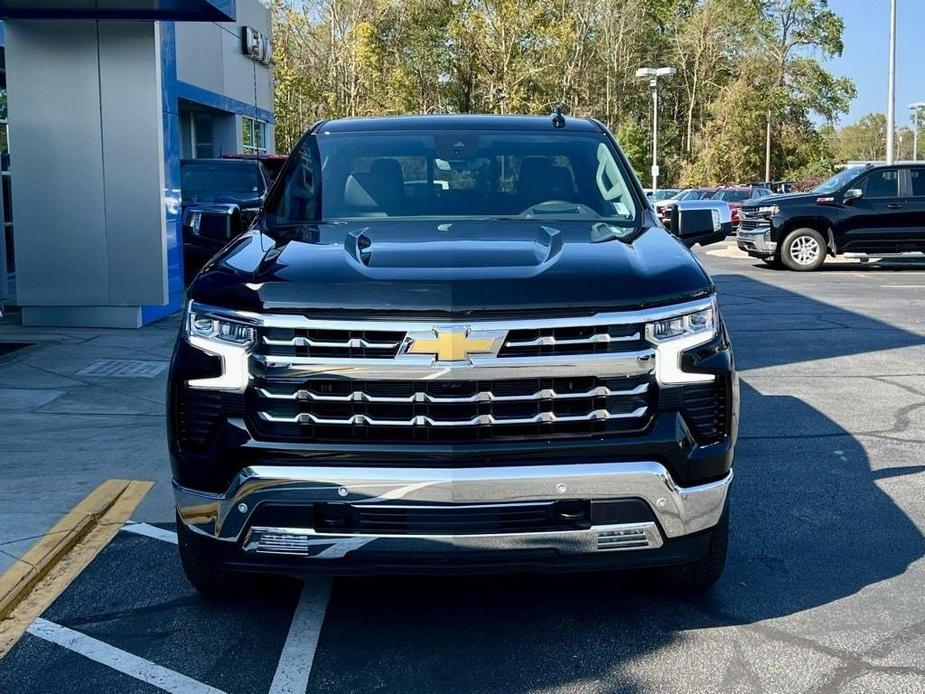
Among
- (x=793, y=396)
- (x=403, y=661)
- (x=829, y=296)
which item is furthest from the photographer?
(x=829, y=296)

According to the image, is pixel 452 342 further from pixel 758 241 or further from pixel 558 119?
pixel 758 241

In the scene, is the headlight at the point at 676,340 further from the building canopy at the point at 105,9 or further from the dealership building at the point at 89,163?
the dealership building at the point at 89,163

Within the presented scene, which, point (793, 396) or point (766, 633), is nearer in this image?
point (766, 633)

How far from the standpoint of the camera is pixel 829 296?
53.0 ft

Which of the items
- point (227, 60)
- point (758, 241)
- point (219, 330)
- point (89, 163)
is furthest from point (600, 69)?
point (219, 330)

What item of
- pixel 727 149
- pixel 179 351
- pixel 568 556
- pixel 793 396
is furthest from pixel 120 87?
pixel 727 149

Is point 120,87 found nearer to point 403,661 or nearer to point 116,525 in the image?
point 116,525

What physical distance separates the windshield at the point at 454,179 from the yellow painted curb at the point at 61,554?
1.66 m

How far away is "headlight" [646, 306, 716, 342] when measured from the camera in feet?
12.5

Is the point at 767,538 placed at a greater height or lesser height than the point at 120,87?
lesser

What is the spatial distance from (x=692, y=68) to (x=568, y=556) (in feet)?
233

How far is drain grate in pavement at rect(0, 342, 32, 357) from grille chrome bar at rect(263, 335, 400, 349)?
760cm

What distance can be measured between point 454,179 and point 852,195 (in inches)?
646

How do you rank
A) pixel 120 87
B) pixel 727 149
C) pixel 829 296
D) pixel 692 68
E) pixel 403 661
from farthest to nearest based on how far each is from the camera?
1. pixel 692 68
2. pixel 727 149
3. pixel 829 296
4. pixel 120 87
5. pixel 403 661
